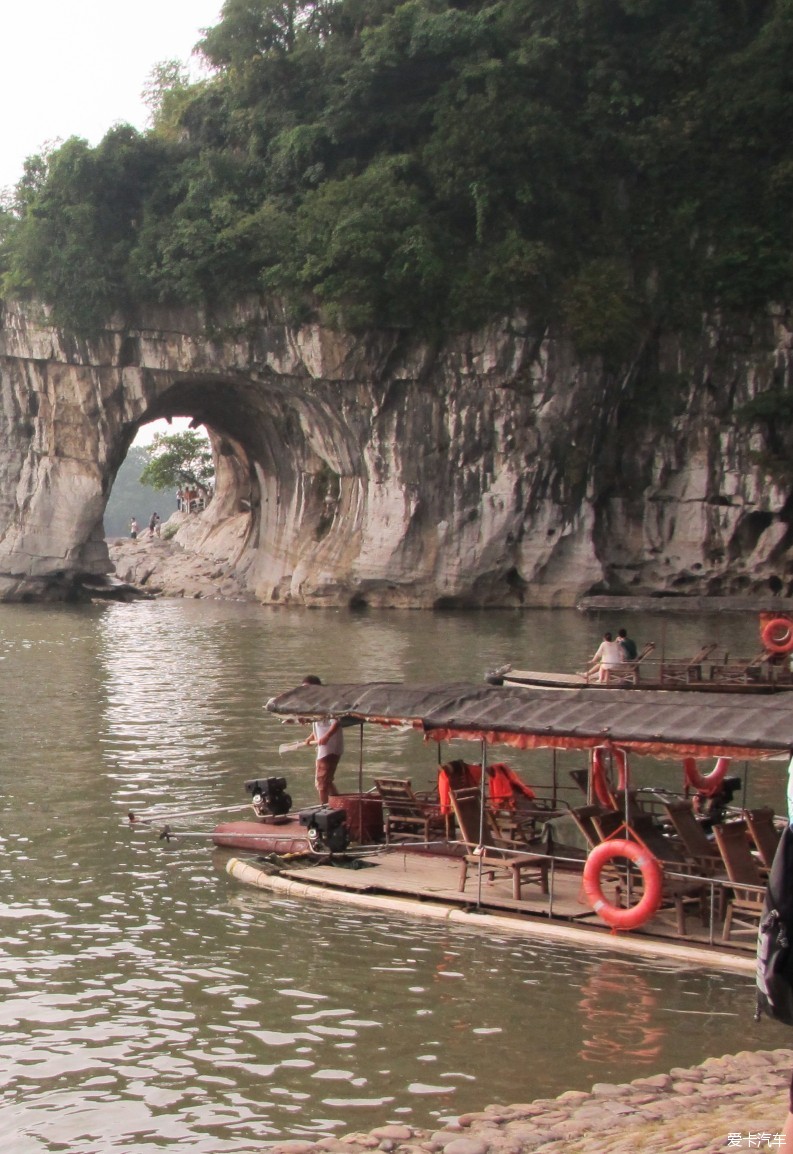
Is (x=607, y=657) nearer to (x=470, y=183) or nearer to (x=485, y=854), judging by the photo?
(x=485, y=854)

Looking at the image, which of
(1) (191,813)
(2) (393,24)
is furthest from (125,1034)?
(2) (393,24)

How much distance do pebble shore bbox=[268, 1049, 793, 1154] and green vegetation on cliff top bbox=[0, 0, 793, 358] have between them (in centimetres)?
3535

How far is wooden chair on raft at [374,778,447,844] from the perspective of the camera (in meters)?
12.2

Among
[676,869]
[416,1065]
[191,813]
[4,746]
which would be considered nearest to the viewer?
[416,1065]

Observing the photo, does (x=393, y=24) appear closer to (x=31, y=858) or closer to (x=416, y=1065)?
(x=31, y=858)

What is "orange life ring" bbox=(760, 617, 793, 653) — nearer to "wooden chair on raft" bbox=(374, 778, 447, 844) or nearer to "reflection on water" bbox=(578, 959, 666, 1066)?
"wooden chair on raft" bbox=(374, 778, 447, 844)

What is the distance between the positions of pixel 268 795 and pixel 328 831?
1392mm

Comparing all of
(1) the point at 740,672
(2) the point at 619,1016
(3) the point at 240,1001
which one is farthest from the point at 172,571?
(2) the point at 619,1016

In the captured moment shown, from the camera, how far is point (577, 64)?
43.8 meters

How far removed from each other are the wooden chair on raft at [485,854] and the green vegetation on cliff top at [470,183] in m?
31.1

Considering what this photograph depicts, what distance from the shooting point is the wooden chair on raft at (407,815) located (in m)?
12.2

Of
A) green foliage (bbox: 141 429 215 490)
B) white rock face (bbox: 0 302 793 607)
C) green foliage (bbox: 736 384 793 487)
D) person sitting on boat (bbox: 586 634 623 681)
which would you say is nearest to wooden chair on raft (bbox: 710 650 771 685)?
person sitting on boat (bbox: 586 634 623 681)

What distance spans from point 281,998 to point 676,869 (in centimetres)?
322

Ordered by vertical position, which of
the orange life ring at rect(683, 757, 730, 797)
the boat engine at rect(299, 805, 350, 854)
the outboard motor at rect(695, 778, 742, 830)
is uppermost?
the orange life ring at rect(683, 757, 730, 797)
